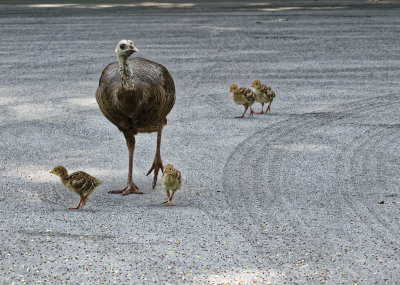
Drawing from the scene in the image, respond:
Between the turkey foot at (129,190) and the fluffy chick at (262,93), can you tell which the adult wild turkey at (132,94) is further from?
the fluffy chick at (262,93)

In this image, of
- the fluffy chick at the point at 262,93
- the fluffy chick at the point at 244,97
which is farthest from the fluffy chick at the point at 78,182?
the fluffy chick at the point at 262,93

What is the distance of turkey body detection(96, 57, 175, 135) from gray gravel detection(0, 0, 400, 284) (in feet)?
2.69

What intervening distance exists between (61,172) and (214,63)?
7.69m

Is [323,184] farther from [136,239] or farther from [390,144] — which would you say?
[136,239]

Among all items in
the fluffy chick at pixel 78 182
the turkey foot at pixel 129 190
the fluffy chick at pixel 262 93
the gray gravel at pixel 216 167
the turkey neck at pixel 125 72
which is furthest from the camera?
the fluffy chick at pixel 262 93

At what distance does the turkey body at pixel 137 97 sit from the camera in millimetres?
6754

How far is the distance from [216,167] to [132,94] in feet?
6.18

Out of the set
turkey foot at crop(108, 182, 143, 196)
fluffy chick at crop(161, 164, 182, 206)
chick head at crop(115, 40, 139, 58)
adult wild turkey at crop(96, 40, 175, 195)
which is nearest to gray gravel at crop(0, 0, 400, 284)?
turkey foot at crop(108, 182, 143, 196)

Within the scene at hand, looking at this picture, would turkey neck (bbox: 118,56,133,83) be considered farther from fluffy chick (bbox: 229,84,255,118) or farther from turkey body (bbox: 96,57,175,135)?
fluffy chick (bbox: 229,84,255,118)

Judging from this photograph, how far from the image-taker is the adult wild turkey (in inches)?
264

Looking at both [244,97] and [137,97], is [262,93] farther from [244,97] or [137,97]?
[137,97]

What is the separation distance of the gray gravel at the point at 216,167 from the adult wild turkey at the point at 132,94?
0.79 m

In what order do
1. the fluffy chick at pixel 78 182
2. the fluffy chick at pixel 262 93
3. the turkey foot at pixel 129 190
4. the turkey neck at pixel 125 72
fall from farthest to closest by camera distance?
the fluffy chick at pixel 262 93 < the turkey foot at pixel 129 190 < the fluffy chick at pixel 78 182 < the turkey neck at pixel 125 72

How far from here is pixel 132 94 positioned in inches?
264
